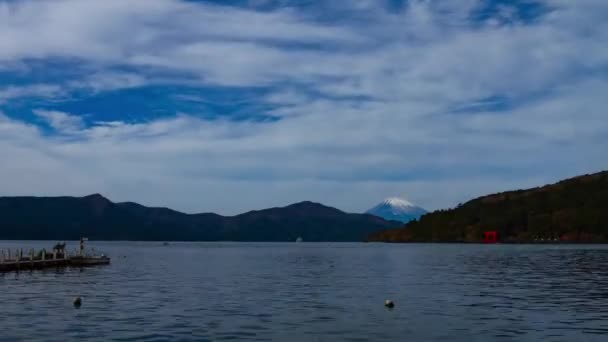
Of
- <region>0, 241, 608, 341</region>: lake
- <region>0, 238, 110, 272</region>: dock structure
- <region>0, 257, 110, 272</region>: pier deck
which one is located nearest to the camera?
<region>0, 241, 608, 341</region>: lake

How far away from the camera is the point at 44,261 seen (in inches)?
4722

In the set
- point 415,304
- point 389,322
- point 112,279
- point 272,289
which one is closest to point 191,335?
point 389,322

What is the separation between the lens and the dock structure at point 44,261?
107875mm

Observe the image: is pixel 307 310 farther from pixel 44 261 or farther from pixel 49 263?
pixel 49 263

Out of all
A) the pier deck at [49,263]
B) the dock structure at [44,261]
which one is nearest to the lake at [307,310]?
the pier deck at [49,263]

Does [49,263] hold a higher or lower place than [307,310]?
higher

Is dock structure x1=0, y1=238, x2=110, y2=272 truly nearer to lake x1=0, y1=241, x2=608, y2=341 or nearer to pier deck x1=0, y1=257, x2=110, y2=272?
pier deck x1=0, y1=257, x2=110, y2=272

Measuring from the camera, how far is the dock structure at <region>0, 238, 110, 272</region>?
10788 cm

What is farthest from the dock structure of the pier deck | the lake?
the lake

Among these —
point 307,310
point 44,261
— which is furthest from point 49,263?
point 307,310

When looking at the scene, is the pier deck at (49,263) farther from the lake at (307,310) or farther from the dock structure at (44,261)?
the lake at (307,310)

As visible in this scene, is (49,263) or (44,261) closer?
(44,261)

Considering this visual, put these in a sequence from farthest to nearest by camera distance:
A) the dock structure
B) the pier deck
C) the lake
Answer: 1. the dock structure
2. the pier deck
3. the lake

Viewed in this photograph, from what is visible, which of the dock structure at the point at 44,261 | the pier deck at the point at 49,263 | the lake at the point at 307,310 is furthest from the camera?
the dock structure at the point at 44,261
